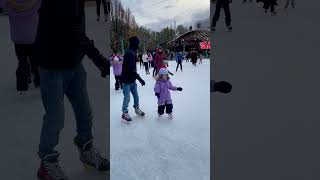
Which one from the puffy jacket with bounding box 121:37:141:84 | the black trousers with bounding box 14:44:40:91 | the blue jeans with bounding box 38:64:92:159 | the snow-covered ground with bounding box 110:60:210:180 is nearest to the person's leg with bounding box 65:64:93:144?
the blue jeans with bounding box 38:64:92:159

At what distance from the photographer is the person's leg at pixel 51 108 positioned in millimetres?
1466

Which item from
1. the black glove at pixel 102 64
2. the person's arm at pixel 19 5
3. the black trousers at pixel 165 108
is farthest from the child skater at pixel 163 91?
the person's arm at pixel 19 5

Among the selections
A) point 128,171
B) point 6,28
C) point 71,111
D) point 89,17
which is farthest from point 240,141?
point 6,28

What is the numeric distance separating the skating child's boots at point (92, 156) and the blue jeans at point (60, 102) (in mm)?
33

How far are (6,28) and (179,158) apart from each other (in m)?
1.01

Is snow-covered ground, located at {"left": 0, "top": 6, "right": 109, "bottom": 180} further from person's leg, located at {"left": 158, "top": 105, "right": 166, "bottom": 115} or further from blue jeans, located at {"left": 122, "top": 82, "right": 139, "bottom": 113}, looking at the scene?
person's leg, located at {"left": 158, "top": 105, "right": 166, "bottom": 115}

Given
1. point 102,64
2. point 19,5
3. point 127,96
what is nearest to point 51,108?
point 102,64

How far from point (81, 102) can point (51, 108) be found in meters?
0.14

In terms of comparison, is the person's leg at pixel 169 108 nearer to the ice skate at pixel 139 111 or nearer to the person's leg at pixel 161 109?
the person's leg at pixel 161 109

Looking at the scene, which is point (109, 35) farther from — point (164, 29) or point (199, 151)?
point (199, 151)

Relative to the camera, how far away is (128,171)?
5.81 ft

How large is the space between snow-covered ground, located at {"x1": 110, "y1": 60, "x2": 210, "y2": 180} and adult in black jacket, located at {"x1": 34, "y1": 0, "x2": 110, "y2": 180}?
20cm

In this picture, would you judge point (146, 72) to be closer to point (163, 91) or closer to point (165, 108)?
point (163, 91)

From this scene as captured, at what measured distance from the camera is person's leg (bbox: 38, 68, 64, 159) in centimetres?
147
